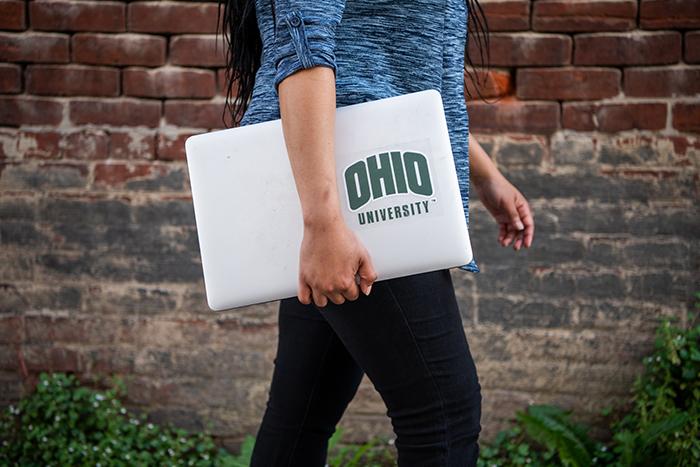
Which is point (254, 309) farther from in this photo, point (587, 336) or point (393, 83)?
point (393, 83)

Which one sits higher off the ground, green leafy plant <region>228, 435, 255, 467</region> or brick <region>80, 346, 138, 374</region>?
brick <region>80, 346, 138, 374</region>

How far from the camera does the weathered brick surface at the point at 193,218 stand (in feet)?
8.06

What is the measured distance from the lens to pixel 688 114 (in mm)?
2434

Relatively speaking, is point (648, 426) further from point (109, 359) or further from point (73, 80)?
point (73, 80)

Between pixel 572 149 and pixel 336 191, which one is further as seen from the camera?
pixel 572 149

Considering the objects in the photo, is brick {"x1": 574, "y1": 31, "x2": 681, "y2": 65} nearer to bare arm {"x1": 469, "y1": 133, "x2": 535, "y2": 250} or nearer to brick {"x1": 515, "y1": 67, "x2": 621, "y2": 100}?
brick {"x1": 515, "y1": 67, "x2": 621, "y2": 100}

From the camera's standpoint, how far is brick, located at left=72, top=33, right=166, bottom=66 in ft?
8.43

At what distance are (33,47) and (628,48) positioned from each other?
199cm

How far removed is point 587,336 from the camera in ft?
8.35

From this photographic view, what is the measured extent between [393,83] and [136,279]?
5.39ft

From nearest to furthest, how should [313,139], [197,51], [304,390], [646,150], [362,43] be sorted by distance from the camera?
[313,139] < [362,43] < [304,390] < [646,150] < [197,51]

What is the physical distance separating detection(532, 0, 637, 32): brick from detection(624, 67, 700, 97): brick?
0.15 meters

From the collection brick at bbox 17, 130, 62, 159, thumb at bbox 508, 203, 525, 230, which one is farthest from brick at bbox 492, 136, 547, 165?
brick at bbox 17, 130, 62, 159

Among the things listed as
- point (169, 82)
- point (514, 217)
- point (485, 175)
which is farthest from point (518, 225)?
point (169, 82)
